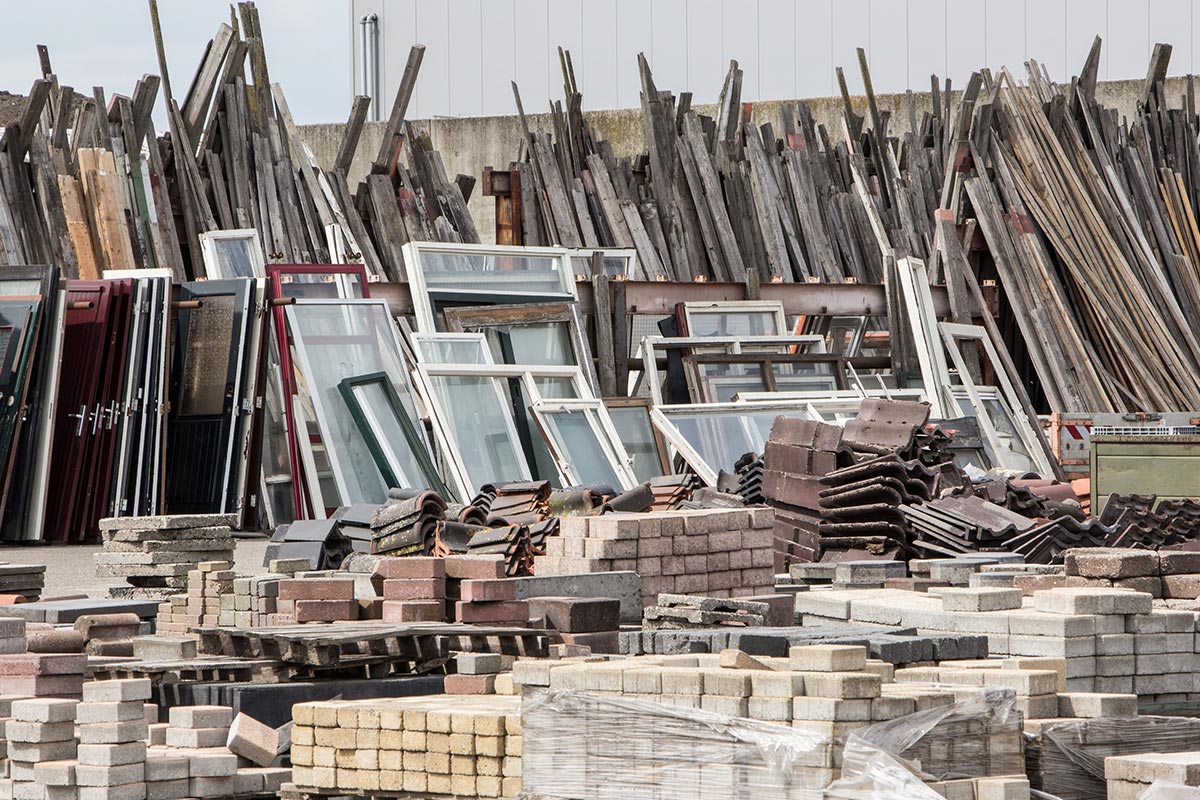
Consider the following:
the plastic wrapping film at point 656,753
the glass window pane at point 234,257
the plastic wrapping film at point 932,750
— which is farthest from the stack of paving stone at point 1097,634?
the glass window pane at point 234,257

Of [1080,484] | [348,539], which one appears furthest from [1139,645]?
[1080,484]

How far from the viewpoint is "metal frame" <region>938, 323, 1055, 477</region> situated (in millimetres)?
18312

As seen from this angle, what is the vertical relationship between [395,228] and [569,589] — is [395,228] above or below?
above

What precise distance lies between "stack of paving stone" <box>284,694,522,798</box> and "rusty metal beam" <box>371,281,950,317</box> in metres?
10.2

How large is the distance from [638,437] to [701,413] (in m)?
0.65

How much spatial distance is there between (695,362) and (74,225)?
20.8 feet

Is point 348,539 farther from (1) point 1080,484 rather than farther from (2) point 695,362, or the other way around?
(1) point 1080,484

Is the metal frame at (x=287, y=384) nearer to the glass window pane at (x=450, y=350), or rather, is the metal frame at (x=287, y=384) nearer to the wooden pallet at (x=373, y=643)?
the glass window pane at (x=450, y=350)

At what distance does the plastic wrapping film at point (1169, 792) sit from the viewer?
5930mm

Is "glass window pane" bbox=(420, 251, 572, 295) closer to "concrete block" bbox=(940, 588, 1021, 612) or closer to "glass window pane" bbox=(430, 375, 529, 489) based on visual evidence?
"glass window pane" bbox=(430, 375, 529, 489)

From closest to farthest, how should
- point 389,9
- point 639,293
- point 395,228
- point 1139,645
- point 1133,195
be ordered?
point 1139,645
point 639,293
point 395,228
point 1133,195
point 389,9

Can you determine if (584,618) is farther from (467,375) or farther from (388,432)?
(467,375)

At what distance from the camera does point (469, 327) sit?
16.8m

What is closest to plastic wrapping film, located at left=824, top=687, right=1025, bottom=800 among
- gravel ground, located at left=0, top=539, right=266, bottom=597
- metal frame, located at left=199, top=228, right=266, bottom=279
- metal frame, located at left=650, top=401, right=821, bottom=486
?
gravel ground, located at left=0, top=539, right=266, bottom=597
